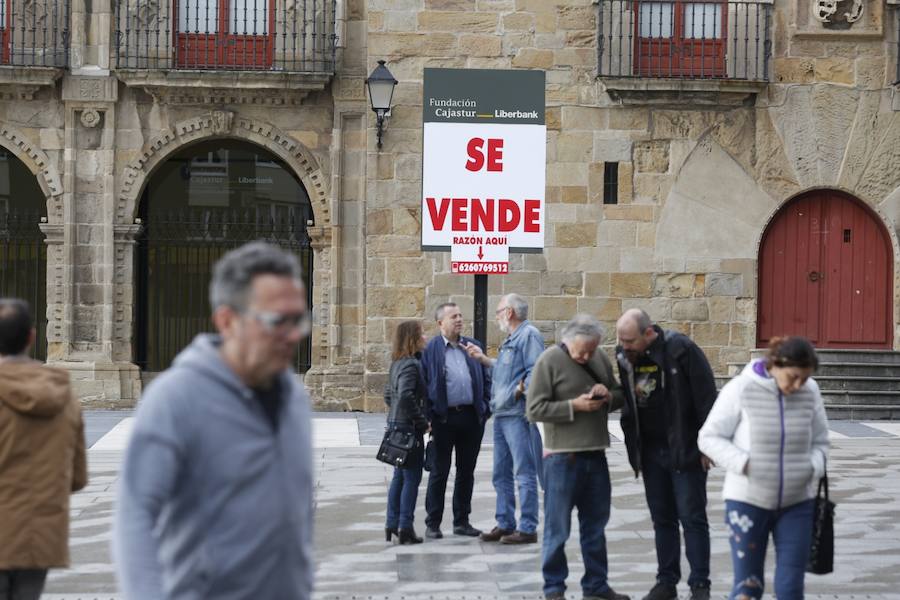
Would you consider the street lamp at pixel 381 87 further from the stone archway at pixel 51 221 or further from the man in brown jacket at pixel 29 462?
the man in brown jacket at pixel 29 462

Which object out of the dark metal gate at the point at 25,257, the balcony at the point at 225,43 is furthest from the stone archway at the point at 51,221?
the balcony at the point at 225,43

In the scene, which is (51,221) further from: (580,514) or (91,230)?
(580,514)

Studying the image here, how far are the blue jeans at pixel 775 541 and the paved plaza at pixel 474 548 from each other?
75.8 inches

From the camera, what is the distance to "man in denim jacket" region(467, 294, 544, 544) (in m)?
10.3

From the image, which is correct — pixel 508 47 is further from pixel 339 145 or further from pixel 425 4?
pixel 339 145

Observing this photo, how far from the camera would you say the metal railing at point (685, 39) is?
19750 mm

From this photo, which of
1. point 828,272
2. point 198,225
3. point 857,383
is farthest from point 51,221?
point 857,383

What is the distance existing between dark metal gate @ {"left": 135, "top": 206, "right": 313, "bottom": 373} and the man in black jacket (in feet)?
41.4

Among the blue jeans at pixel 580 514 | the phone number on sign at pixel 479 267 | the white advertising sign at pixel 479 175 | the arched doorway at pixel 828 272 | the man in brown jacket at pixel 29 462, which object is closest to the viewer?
the man in brown jacket at pixel 29 462

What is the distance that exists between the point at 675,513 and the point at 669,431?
1.80 ft

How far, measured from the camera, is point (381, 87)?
1856 cm

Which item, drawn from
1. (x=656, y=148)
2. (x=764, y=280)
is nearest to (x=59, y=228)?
(x=656, y=148)

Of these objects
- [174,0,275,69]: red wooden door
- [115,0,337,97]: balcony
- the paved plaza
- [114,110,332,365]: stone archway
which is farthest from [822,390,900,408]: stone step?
[174,0,275,69]: red wooden door

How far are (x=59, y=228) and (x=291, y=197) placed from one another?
3.08 metres
